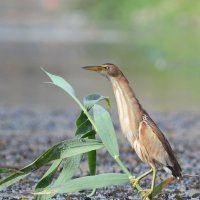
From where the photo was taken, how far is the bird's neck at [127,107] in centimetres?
559

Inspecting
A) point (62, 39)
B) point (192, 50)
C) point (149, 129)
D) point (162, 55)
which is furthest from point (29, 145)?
point (62, 39)

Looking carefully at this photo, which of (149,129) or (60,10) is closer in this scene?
(149,129)

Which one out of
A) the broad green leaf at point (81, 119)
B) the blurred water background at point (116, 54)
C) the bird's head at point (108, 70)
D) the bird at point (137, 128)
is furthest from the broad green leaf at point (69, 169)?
the blurred water background at point (116, 54)

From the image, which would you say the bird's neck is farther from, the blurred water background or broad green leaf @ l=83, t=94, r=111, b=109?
the blurred water background

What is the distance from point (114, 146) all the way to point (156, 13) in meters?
49.0

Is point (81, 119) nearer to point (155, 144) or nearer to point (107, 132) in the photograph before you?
point (107, 132)

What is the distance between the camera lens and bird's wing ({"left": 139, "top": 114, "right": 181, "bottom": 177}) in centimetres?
568

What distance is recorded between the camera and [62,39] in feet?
130

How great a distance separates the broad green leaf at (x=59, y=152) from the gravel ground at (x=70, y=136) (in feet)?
1.98

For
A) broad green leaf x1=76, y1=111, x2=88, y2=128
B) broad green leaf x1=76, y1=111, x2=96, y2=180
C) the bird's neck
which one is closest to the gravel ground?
broad green leaf x1=76, y1=111, x2=96, y2=180

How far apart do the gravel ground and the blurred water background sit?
152 cm

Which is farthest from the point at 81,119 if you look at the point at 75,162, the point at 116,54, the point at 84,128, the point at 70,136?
the point at 116,54

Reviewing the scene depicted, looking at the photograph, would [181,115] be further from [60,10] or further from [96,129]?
[60,10]

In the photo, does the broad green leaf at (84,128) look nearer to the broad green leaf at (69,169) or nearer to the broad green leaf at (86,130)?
the broad green leaf at (86,130)
